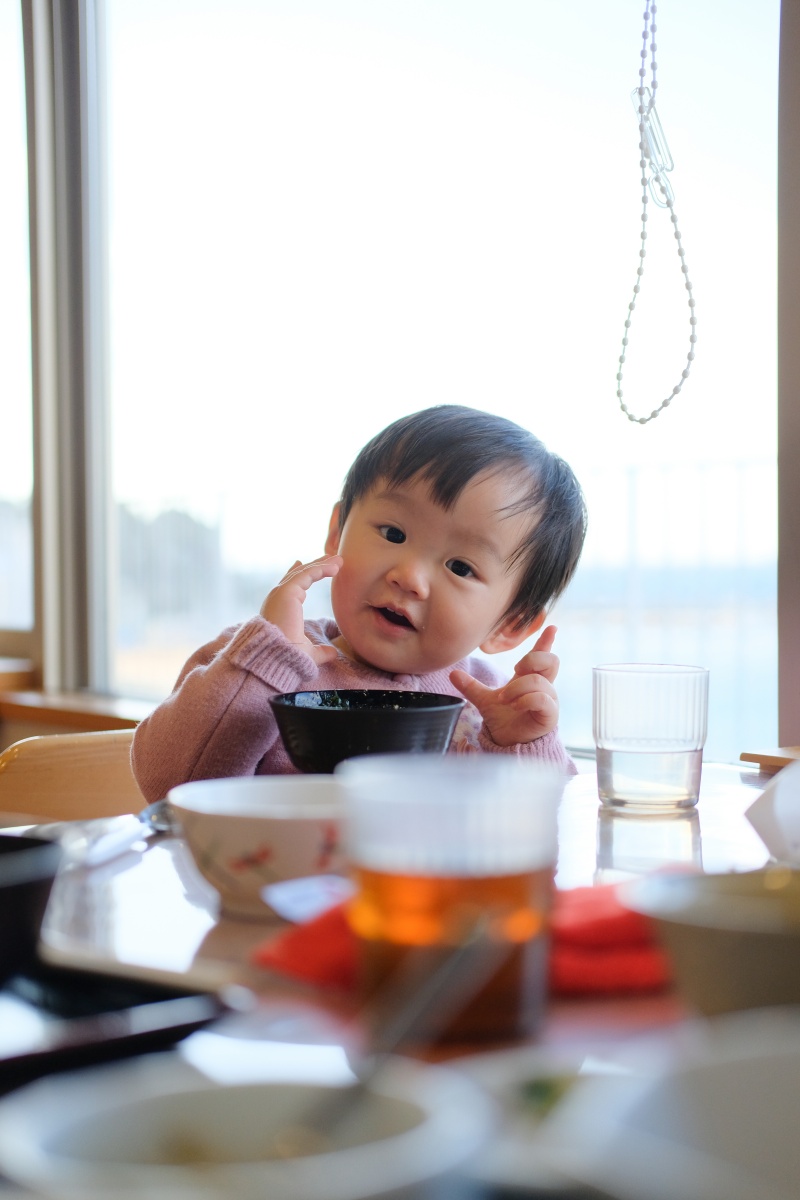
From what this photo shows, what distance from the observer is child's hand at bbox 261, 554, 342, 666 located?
113 cm

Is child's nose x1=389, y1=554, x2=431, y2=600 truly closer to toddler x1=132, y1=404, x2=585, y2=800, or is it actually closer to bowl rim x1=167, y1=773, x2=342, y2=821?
toddler x1=132, y1=404, x2=585, y2=800

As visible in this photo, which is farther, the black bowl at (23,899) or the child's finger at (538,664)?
the child's finger at (538,664)

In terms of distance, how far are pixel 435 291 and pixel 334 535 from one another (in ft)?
2.81

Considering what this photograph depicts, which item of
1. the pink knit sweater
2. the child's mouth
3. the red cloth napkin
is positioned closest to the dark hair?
the child's mouth

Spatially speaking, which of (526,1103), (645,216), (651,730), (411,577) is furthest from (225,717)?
(645,216)

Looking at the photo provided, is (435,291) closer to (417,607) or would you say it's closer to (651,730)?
(417,607)

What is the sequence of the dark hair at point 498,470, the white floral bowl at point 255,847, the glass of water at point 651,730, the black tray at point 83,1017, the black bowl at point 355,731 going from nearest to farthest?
the black tray at point 83,1017, the white floral bowl at point 255,847, the black bowl at point 355,731, the glass of water at point 651,730, the dark hair at point 498,470

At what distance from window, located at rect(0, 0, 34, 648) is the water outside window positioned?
258 mm

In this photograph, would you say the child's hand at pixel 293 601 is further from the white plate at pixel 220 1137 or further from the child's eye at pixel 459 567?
the white plate at pixel 220 1137

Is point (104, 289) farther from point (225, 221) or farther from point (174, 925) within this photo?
point (174, 925)

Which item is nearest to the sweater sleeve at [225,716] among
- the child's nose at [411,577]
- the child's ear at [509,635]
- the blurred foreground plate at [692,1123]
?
the child's nose at [411,577]

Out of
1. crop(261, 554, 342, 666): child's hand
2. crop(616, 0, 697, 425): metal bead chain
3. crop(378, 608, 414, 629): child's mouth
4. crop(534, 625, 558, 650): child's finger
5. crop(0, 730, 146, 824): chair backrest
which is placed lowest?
crop(0, 730, 146, 824): chair backrest

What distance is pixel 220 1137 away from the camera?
0.29 m

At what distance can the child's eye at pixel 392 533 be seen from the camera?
4.15 ft
